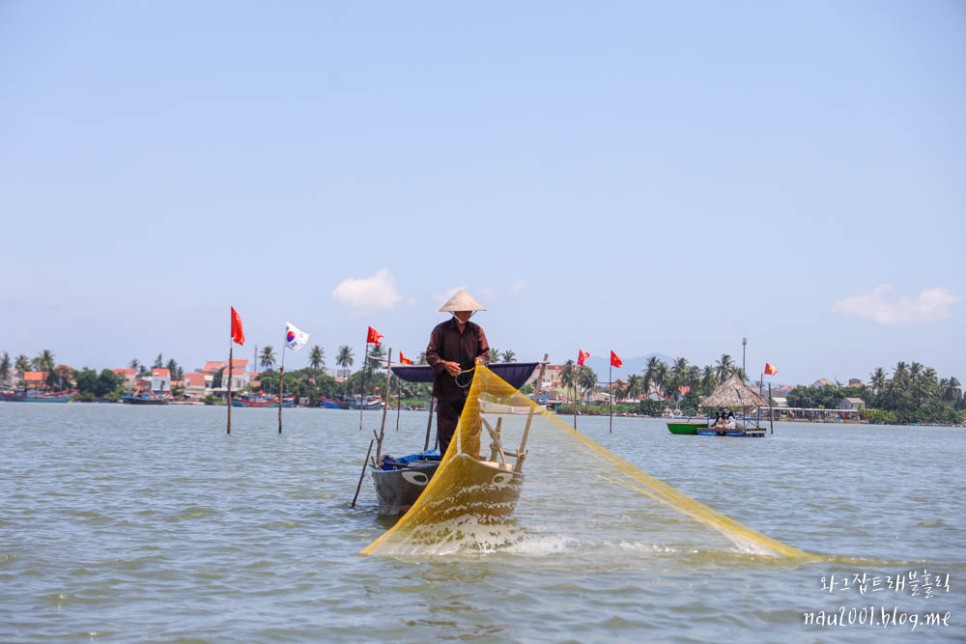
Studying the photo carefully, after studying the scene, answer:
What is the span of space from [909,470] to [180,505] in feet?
79.7

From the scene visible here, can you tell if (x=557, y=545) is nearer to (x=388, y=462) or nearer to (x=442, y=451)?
(x=442, y=451)

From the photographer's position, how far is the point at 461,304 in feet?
35.4

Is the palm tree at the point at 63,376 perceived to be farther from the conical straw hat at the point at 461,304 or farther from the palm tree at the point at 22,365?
the conical straw hat at the point at 461,304

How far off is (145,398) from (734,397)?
116m

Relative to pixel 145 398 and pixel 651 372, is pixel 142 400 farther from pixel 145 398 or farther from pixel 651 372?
pixel 651 372

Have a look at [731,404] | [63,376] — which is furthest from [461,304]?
[63,376]

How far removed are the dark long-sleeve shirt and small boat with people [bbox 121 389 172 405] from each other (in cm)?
14838

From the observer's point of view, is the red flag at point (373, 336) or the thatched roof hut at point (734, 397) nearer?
the red flag at point (373, 336)

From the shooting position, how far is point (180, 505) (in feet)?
48.2

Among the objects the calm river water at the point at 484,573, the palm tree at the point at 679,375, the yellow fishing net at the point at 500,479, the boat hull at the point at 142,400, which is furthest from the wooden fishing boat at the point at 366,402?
the yellow fishing net at the point at 500,479

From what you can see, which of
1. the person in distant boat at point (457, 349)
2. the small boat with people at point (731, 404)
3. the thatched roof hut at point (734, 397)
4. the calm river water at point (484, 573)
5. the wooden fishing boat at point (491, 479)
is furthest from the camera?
the small boat with people at point (731, 404)

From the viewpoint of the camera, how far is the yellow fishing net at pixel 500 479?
9.71m

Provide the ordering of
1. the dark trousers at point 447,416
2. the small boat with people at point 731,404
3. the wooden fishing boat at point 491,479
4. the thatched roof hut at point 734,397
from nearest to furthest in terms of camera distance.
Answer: the wooden fishing boat at point 491,479 → the dark trousers at point 447,416 → the thatched roof hut at point 734,397 → the small boat with people at point 731,404

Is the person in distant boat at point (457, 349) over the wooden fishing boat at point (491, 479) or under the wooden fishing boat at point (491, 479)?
over
